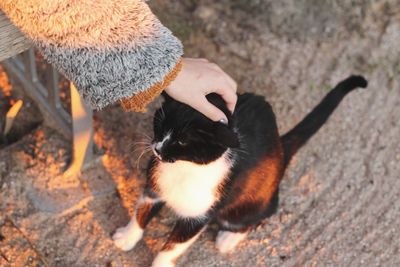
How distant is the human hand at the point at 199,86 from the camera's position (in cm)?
111

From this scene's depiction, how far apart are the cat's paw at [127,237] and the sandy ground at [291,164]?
1.4 inches

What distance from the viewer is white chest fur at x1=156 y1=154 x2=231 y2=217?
136 centimetres

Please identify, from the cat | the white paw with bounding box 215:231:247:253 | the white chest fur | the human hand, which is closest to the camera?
the human hand

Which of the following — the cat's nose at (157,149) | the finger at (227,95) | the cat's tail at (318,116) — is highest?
the finger at (227,95)

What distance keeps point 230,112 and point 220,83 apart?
12 cm

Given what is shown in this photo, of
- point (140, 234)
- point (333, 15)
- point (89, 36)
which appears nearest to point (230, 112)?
point (89, 36)

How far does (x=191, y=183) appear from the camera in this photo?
4.55ft

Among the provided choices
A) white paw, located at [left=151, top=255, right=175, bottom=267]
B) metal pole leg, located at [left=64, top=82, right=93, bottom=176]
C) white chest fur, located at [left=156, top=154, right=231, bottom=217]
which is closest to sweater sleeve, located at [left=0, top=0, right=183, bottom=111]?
white chest fur, located at [left=156, top=154, right=231, bottom=217]

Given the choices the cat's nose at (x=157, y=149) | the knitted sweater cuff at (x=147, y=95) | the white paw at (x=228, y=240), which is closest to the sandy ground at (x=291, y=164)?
the white paw at (x=228, y=240)

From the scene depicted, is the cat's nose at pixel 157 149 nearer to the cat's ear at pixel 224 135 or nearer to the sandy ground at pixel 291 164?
the cat's ear at pixel 224 135

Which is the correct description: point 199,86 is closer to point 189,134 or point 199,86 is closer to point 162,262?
point 189,134

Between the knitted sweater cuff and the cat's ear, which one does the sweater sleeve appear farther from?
the cat's ear

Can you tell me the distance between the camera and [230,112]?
1253mm

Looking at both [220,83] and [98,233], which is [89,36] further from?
[98,233]
